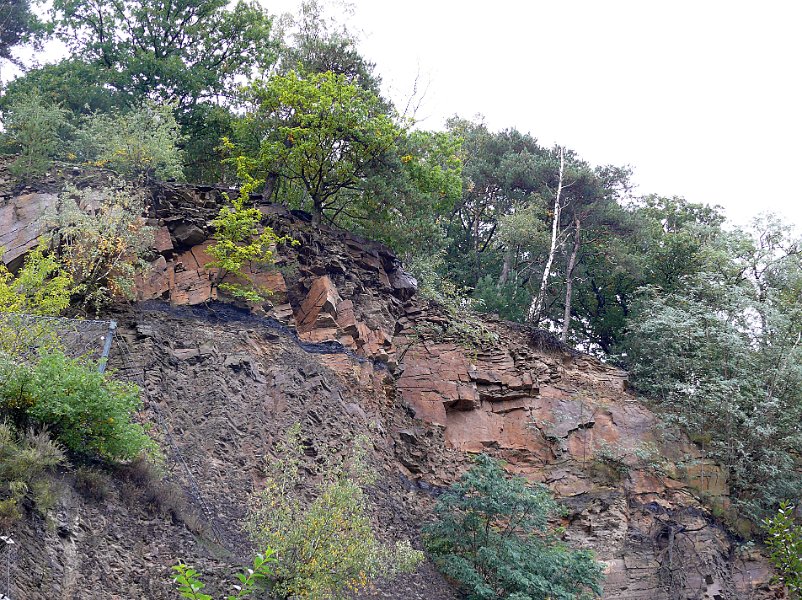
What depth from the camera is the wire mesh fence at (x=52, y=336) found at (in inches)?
460

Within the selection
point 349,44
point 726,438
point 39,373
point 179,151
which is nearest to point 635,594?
point 726,438

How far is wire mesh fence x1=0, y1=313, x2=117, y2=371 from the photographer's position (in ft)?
38.3

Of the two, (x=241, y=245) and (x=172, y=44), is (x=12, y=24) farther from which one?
(x=241, y=245)

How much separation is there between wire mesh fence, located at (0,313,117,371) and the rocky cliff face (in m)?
1.29

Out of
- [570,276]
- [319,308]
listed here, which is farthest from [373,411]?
[570,276]

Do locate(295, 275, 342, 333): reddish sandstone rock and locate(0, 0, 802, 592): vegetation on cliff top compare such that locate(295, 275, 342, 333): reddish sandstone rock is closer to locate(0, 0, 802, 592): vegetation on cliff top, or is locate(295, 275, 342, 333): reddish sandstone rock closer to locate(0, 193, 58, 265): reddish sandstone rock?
locate(0, 0, 802, 592): vegetation on cliff top

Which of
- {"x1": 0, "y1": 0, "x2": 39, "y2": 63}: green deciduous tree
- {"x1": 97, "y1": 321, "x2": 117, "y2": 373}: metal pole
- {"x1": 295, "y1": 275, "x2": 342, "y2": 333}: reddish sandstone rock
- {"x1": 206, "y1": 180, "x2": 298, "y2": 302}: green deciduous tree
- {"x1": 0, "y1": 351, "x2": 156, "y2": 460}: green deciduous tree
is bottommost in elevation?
{"x1": 0, "y1": 351, "x2": 156, "y2": 460}: green deciduous tree

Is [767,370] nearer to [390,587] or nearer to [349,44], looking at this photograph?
[390,587]

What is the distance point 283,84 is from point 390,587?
1240cm

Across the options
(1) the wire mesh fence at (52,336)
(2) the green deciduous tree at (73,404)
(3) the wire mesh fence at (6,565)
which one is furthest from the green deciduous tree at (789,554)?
(3) the wire mesh fence at (6,565)

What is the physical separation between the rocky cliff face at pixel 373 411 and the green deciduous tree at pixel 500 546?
2.11 ft

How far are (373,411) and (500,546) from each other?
4072 mm

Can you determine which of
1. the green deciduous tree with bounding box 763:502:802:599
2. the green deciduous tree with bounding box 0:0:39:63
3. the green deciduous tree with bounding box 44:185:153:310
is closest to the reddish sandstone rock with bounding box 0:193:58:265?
the green deciduous tree with bounding box 44:185:153:310

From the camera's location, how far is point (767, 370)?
21.9m
